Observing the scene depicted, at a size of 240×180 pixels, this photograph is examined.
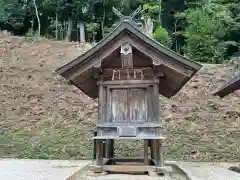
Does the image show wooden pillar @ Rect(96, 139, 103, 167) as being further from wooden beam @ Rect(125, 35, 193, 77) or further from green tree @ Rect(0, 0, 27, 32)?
green tree @ Rect(0, 0, 27, 32)

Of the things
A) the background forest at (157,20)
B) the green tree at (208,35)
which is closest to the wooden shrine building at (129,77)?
the green tree at (208,35)

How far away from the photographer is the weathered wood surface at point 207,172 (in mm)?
9031

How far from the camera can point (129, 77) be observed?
775 cm

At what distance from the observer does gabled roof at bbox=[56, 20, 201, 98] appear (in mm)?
7336

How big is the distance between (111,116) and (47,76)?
11949 mm

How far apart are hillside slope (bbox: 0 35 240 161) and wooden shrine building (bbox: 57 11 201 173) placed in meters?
5.72

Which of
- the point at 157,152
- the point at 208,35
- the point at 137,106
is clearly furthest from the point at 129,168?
the point at 208,35

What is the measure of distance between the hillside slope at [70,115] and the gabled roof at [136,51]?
6019mm

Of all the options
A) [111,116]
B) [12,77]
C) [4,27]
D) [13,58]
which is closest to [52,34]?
[4,27]

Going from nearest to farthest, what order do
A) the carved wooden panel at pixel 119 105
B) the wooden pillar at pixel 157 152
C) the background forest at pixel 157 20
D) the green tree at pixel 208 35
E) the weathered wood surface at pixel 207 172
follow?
the wooden pillar at pixel 157 152 < the carved wooden panel at pixel 119 105 < the weathered wood surface at pixel 207 172 < the green tree at pixel 208 35 < the background forest at pixel 157 20

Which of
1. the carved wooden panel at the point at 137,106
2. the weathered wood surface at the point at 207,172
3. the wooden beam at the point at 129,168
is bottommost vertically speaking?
the weathered wood surface at the point at 207,172

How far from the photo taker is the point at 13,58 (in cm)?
2044

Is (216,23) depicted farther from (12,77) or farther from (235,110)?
(12,77)

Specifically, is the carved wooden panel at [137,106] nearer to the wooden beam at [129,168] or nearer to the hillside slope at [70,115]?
the wooden beam at [129,168]
